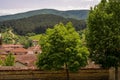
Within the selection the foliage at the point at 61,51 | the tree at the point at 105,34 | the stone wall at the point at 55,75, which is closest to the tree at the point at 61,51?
the foliage at the point at 61,51

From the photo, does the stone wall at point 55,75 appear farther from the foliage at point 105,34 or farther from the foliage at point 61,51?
the foliage at point 105,34

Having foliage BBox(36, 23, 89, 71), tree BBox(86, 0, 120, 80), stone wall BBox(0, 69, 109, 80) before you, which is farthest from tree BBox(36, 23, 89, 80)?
tree BBox(86, 0, 120, 80)

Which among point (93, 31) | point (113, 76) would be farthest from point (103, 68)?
point (93, 31)

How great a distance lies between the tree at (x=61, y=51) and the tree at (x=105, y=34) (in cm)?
135

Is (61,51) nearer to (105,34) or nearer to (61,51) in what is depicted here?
(61,51)

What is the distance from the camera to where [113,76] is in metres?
43.3

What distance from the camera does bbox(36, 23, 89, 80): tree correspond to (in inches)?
1633

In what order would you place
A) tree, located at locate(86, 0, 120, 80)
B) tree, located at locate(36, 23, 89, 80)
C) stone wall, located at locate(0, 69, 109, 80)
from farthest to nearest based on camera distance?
stone wall, located at locate(0, 69, 109, 80) → tree, located at locate(86, 0, 120, 80) → tree, located at locate(36, 23, 89, 80)

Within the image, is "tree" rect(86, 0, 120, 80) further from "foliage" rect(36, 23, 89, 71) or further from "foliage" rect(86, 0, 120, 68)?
"foliage" rect(36, 23, 89, 71)

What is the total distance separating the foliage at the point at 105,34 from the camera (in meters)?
41.7

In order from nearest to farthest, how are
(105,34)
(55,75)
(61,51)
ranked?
1. (105,34)
2. (61,51)
3. (55,75)

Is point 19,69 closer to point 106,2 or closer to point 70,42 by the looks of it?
point 70,42

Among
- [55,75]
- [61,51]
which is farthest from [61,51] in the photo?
[55,75]

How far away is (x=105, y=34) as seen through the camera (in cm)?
4197
